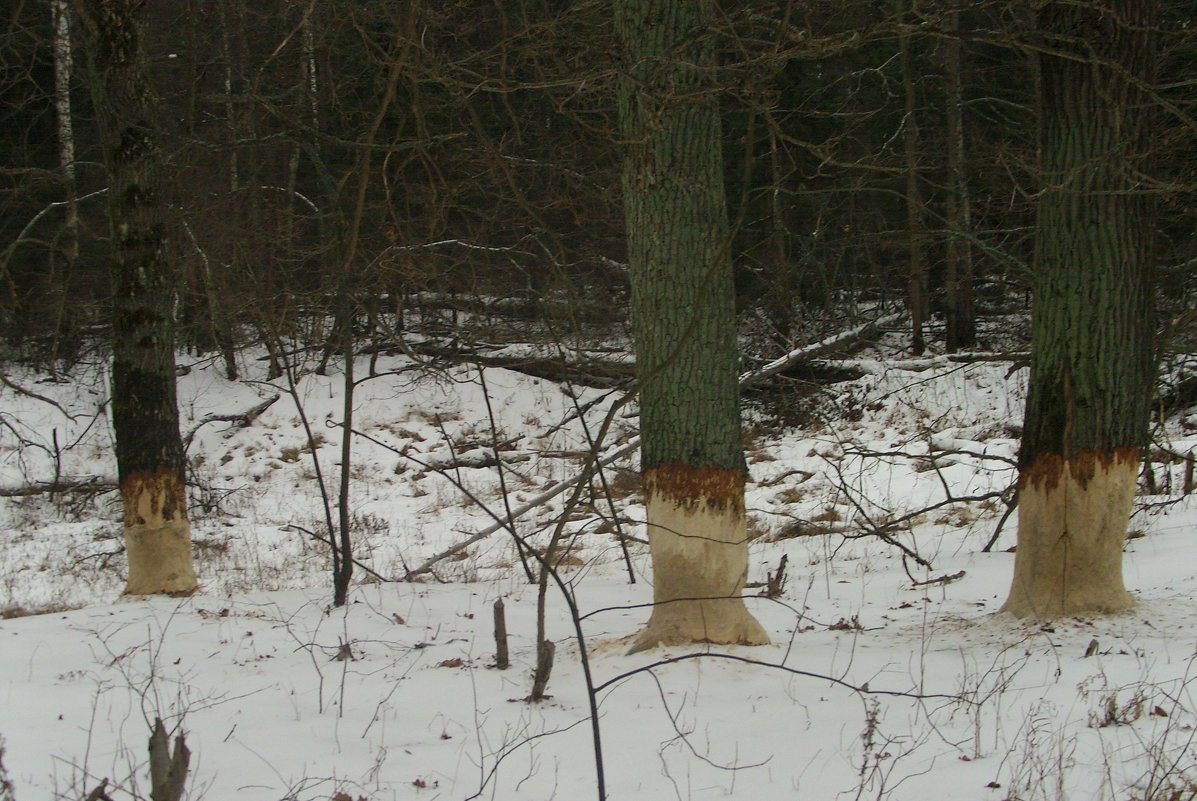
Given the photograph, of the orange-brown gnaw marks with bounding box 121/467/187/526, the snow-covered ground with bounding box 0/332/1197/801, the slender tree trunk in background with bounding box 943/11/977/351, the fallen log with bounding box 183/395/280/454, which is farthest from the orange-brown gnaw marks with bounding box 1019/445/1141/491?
the fallen log with bounding box 183/395/280/454

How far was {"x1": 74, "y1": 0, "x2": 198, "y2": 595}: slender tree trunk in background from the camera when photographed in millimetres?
6355

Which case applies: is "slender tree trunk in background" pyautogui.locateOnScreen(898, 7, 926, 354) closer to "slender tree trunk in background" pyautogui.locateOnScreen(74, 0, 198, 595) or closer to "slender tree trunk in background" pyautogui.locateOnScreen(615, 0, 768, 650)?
"slender tree trunk in background" pyautogui.locateOnScreen(615, 0, 768, 650)

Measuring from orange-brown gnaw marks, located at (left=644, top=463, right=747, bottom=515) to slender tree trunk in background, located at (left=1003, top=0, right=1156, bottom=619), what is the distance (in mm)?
1520

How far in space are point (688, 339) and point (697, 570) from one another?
1137mm

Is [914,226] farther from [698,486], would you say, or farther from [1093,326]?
[698,486]

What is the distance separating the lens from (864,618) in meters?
5.71

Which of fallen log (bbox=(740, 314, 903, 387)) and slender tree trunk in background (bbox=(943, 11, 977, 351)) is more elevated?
slender tree trunk in background (bbox=(943, 11, 977, 351))

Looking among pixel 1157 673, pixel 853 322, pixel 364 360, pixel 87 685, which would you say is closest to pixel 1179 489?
pixel 1157 673

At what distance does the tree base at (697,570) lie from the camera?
15.2ft

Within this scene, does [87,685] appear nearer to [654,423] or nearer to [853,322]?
[654,423]

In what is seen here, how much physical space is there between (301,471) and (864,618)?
1035 cm

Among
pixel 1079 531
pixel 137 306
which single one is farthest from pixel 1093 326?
pixel 137 306

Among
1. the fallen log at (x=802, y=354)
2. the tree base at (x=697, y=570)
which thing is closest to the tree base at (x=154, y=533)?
the tree base at (x=697, y=570)

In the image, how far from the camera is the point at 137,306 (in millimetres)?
6348
